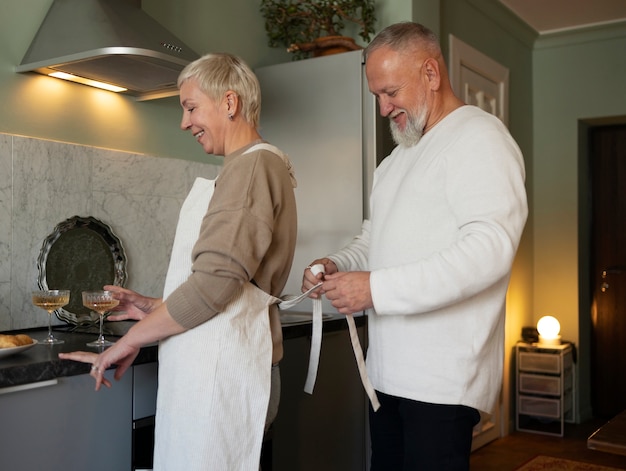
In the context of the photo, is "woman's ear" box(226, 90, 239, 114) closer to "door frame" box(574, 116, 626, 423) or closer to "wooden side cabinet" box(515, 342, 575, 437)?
"wooden side cabinet" box(515, 342, 575, 437)

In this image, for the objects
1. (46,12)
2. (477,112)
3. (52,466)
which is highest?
(46,12)

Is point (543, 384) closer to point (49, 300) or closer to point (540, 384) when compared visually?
point (540, 384)

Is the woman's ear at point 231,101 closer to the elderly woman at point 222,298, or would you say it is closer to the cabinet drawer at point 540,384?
the elderly woman at point 222,298

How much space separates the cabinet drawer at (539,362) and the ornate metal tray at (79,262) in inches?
109

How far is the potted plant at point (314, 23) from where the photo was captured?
3.06 meters

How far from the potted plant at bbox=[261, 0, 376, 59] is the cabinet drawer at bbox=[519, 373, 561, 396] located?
234cm

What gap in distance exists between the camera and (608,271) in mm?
4836

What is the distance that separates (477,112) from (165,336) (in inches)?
33.8

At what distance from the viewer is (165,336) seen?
1.49 meters

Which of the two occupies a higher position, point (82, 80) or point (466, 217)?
point (82, 80)

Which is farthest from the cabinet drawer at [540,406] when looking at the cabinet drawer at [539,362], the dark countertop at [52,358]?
the dark countertop at [52,358]

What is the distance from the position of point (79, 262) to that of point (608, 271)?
3.71 meters

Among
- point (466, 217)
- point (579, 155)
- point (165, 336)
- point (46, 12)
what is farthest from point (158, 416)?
point (579, 155)

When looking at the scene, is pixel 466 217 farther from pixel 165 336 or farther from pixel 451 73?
pixel 451 73
